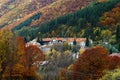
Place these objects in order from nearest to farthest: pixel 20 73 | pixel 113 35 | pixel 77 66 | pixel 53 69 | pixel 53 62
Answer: pixel 20 73 < pixel 77 66 < pixel 53 69 < pixel 53 62 < pixel 113 35

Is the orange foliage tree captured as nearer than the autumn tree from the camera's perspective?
No

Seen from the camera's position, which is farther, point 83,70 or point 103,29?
point 103,29

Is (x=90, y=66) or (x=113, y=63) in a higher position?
(x=90, y=66)

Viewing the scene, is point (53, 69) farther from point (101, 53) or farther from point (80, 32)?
point (80, 32)

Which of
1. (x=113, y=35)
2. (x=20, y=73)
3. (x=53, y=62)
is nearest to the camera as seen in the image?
(x=20, y=73)

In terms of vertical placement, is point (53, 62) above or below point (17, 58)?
below

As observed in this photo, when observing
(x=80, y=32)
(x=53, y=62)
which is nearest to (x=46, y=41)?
(x=80, y=32)

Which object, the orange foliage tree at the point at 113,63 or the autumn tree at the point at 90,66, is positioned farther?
the orange foliage tree at the point at 113,63

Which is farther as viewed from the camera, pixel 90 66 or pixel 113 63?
pixel 113 63
